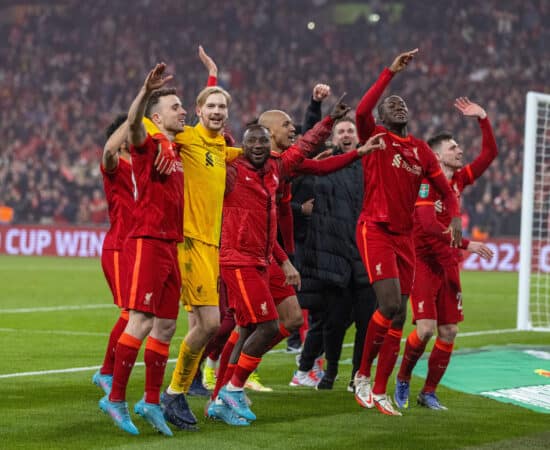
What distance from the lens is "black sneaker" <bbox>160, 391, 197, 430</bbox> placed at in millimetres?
6703

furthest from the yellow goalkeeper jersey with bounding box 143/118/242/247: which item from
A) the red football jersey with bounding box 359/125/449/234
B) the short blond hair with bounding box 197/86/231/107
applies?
Answer: the red football jersey with bounding box 359/125/449/234

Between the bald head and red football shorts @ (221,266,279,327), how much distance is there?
1.14 metres

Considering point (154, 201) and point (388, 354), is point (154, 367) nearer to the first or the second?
point (154, 201)

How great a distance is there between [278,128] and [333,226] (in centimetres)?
159

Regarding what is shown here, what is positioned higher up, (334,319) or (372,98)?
(372,98)

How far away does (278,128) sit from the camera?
779 centimetres

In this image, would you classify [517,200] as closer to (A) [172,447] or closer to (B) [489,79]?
(B) [489,79]

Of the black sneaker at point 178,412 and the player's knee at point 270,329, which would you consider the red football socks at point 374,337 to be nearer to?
the player's knee at point 270,329

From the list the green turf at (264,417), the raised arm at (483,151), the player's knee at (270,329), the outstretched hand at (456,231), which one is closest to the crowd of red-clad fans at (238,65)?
the green turf at (264,417)

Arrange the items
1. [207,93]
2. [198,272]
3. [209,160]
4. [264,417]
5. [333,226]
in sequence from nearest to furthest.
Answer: [198,272]
[209,160]
[207,93]
[264,417]
[333,226]

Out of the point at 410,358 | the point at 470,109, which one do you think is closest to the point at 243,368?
the point at 410,358

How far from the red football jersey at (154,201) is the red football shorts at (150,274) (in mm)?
60

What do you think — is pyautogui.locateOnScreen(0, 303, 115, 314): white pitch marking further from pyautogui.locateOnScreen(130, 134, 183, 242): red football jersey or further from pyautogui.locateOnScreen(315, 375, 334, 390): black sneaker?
pyautogui.locateOnScreen(130, 134, 183, 242): red football jersey

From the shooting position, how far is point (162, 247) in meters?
6.47
